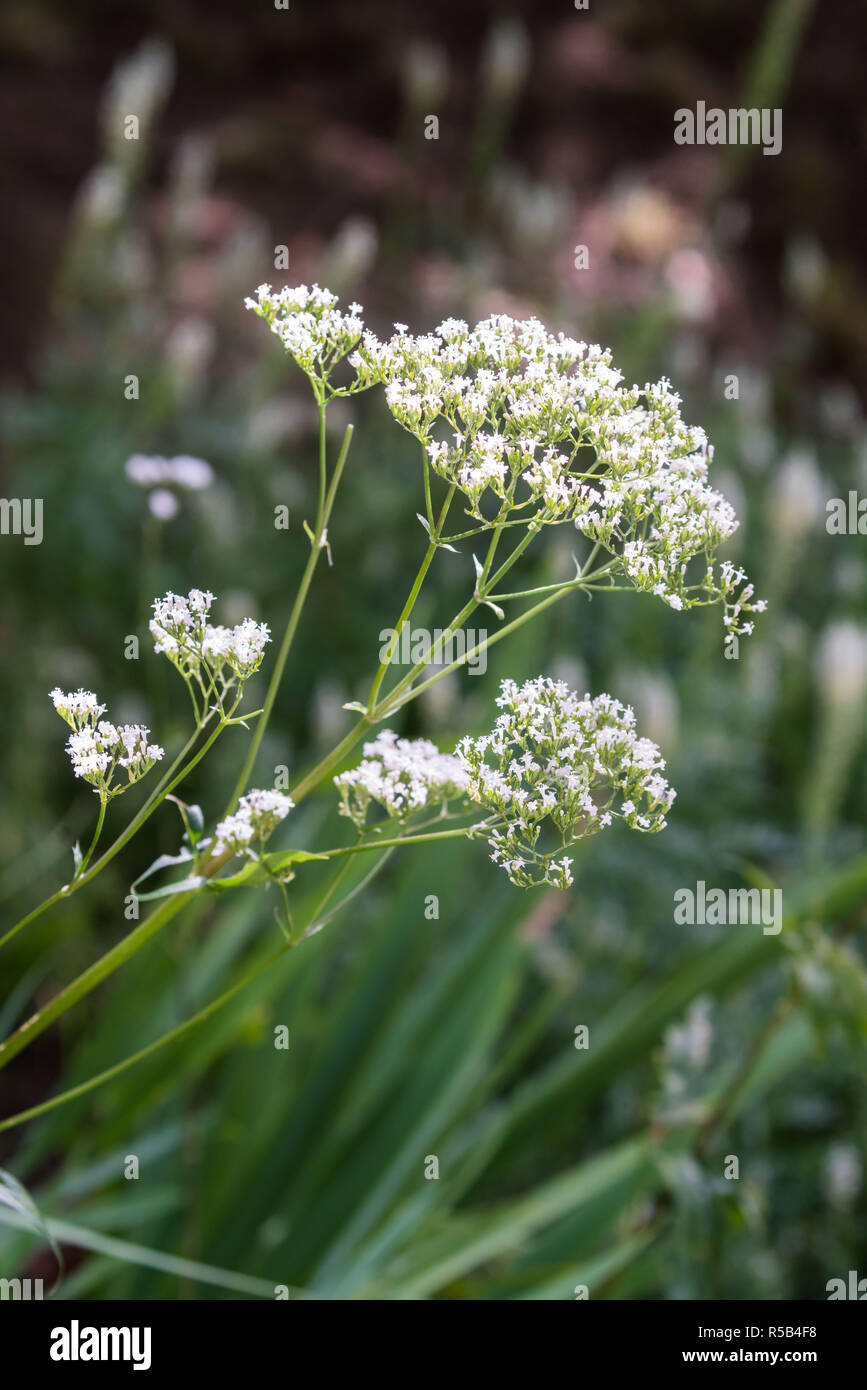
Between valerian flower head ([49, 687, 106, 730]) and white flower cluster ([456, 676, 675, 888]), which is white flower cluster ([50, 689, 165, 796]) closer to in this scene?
valerian flower head ([49, 687, 106, 730])

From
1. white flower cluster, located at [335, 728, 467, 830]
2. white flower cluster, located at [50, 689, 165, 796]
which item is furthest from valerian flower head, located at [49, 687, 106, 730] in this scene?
white flower cluster, located at [335, 728, 467, 830]

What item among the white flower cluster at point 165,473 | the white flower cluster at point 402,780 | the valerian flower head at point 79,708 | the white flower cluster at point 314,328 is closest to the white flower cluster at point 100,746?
the valerian flower head at point 79,708

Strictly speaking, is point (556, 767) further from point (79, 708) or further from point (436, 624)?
point (436, 624)

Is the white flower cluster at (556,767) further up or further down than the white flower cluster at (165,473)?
further down

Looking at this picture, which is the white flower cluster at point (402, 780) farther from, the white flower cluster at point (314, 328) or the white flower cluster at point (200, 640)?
the white flower cluster at point (314, 328)

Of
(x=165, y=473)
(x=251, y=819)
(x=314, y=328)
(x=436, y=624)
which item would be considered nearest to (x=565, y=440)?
(x=314, y=328)
